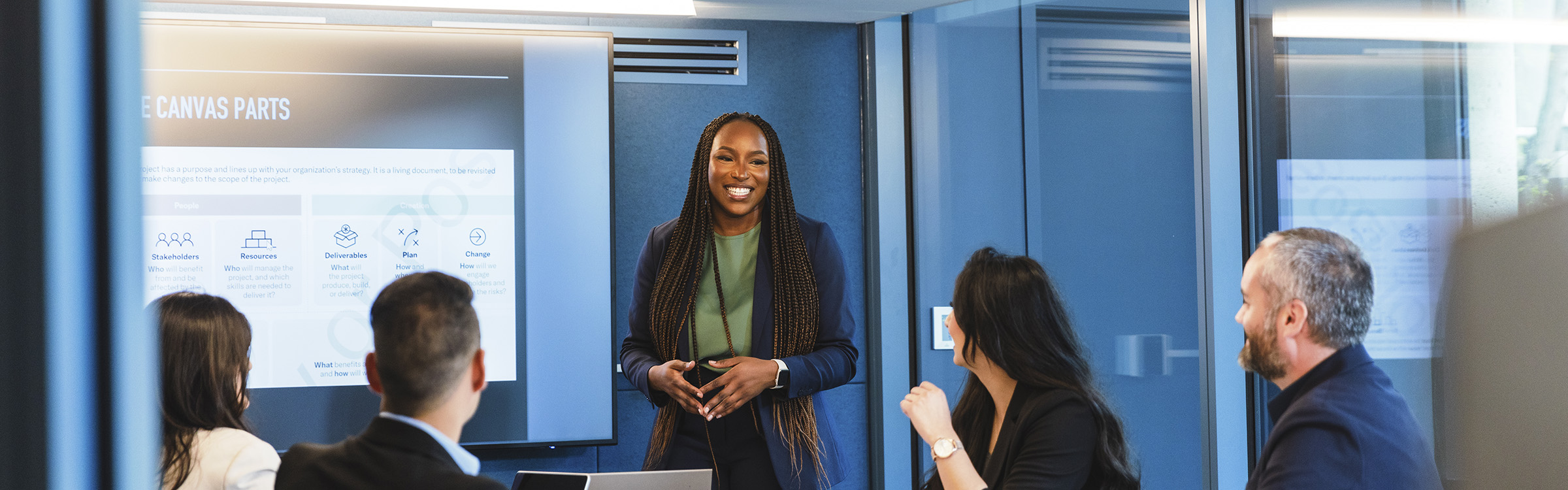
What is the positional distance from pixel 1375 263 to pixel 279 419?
3.19 metres

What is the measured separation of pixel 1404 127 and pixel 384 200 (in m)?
2.95

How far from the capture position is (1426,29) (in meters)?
1.65

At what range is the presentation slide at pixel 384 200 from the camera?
3234mm

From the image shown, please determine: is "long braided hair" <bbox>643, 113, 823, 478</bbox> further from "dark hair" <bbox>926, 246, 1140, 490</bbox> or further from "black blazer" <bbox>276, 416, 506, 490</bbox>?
"black blazer" <bbox>276, 416, 506, 490</bbox>

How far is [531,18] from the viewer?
3.57 metres

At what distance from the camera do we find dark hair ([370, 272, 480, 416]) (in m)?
1.09

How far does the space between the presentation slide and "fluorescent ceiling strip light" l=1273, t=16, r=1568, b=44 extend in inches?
86.8

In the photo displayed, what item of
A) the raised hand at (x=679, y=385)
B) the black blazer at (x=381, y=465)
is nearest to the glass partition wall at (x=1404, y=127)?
the black blazer at (x=381, y=465)

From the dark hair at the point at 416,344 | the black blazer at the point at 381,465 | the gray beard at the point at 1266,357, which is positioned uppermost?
the dark hair at the point at 416,344

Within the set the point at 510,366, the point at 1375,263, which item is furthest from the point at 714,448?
the point at 1375,263

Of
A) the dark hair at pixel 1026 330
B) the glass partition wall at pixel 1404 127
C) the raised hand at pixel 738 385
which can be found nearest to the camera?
the glass partition wall at pixel 1404 127

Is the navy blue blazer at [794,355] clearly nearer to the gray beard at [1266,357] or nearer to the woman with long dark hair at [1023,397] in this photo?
the woman with long dark hair at [1023,397]

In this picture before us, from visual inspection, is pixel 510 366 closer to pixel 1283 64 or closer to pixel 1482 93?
pixel 1283 64

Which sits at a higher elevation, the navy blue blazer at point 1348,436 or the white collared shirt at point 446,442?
the white collared shirt at point 446,442
